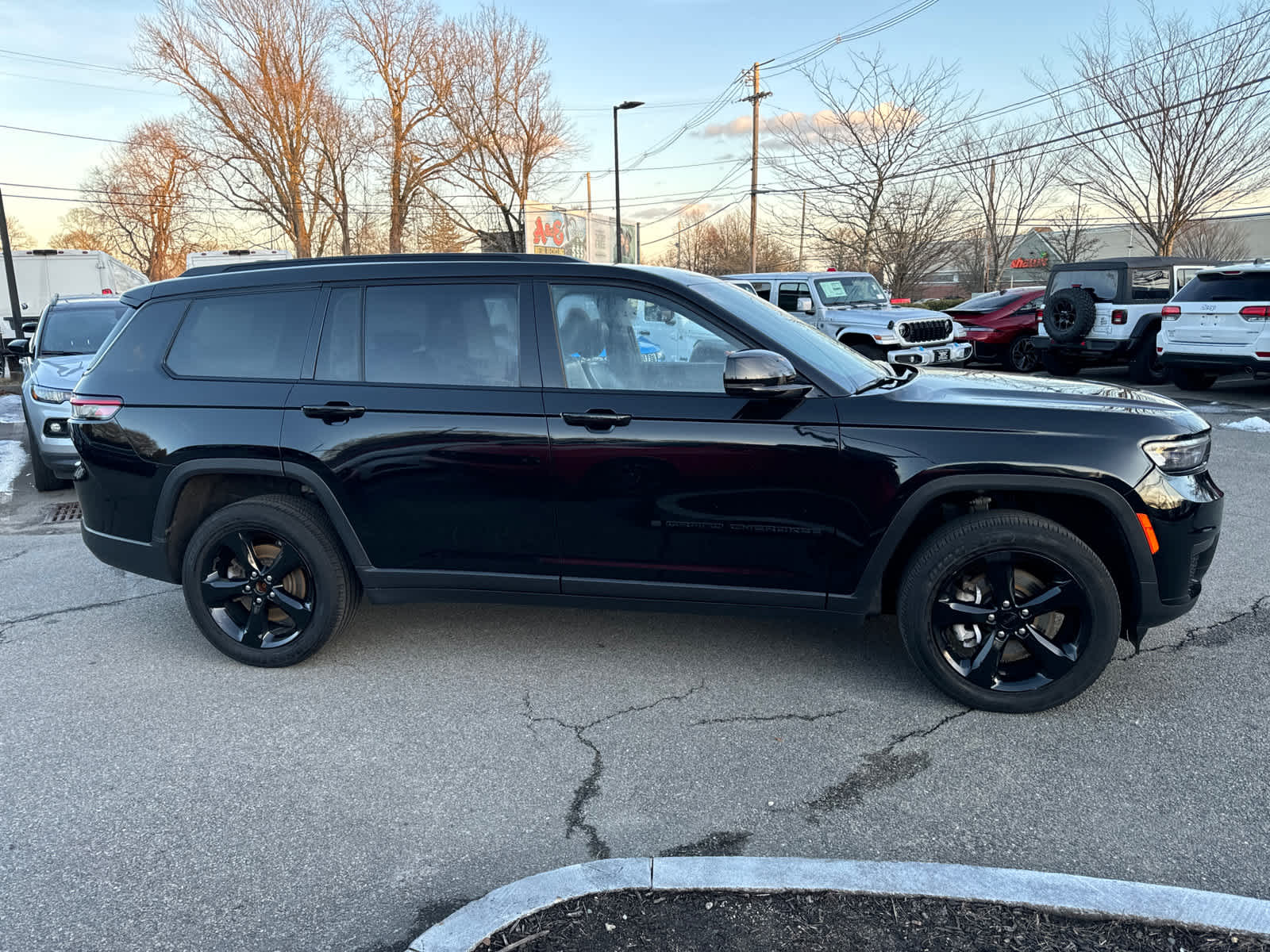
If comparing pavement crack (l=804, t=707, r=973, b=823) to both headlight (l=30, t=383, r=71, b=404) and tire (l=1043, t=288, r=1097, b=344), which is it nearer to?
headlight (l=30, t=383, r=71, b=404)

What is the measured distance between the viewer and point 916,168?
29125 mm

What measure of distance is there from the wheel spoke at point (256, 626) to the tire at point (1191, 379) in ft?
42.2

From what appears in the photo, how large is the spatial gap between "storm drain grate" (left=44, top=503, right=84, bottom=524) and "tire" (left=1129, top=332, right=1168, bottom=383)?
546 inches

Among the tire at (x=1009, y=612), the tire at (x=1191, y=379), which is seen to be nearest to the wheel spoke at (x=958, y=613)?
the tire at (x=1009, y=612)

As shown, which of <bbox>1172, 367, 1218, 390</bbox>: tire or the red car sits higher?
the red car

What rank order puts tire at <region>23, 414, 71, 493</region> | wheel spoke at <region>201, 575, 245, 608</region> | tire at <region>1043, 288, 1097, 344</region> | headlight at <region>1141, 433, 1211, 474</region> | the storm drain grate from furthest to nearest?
1. tire at <region>1043, 288, 1097, 344</region>
2. tire at <region>23, 414, 71, 493</region>
3. the storm drain grate
4. wheel spoke at <region>201, 575, 245, 608</region>
5. headlight at <region>1141, 433, 1211, 474</region>

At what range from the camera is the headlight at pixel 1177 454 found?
326 centimetres

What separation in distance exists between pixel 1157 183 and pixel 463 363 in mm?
23899

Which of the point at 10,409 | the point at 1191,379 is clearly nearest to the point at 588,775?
the point at 1191,379

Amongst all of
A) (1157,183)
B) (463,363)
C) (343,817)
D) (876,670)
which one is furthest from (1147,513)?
(1157,183)

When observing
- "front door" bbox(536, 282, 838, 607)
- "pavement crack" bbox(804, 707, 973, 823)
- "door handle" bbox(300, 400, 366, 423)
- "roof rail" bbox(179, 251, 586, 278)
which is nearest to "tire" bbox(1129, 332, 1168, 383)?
"front door" bbox(536, 282, 838, 607)

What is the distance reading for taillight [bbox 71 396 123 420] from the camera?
4.14 meters

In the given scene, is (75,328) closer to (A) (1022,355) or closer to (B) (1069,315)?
(B) (1069,315)

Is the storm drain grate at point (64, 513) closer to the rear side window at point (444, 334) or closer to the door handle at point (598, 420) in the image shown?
the rear side window at point (444, 334)
